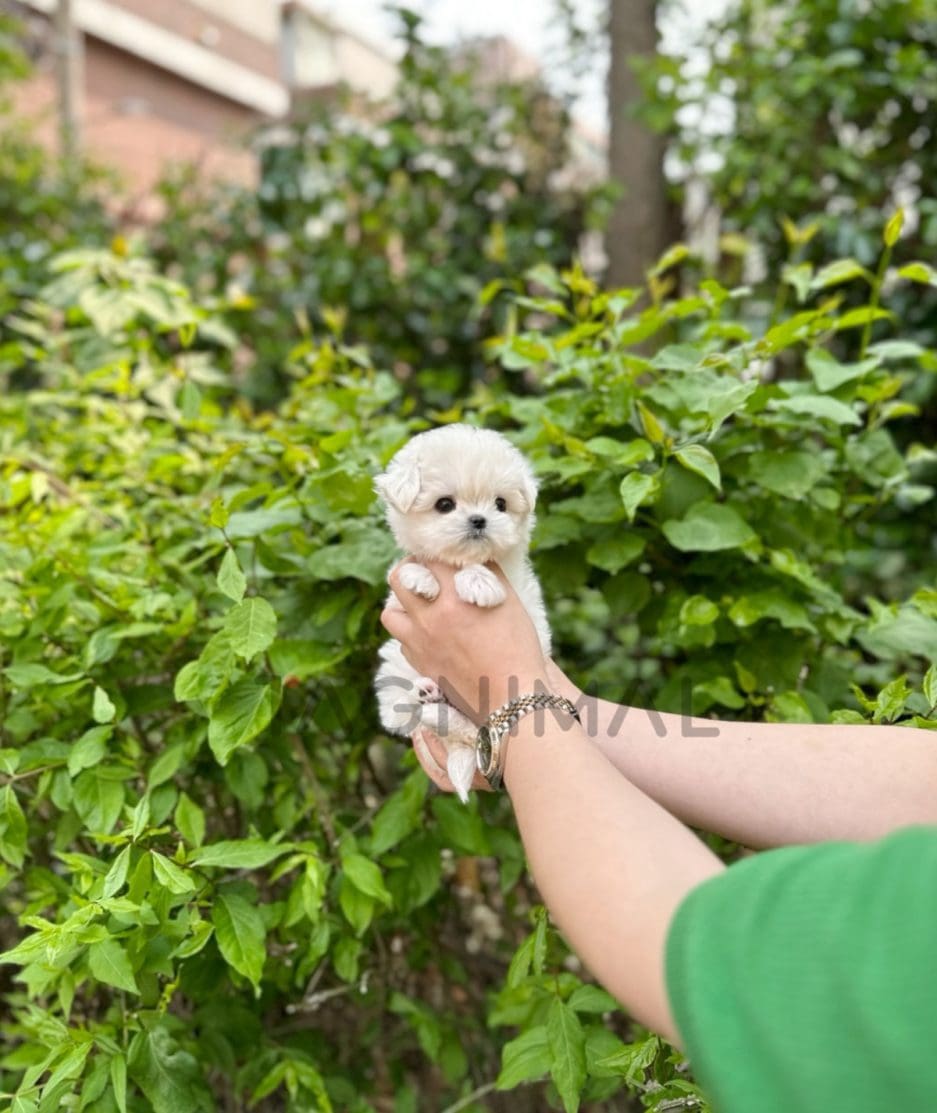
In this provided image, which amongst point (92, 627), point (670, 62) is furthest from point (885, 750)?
point (670, 62)

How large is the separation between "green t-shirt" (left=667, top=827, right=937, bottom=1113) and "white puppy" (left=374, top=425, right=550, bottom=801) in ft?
1.45

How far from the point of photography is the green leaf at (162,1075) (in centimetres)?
128

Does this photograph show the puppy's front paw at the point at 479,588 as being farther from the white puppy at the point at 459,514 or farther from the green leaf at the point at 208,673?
the green leaf at the point at 208,673

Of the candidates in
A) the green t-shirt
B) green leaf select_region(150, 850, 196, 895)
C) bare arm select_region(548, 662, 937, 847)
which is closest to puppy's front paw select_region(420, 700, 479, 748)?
bare arm select_region(548, 662, 937, 847)

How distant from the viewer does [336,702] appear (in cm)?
157

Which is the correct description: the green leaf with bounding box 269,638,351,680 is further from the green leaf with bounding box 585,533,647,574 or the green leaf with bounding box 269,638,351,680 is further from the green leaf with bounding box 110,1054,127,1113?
the green leaf with bounding box 110,1054,127,1113

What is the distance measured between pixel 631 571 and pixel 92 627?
2.80ft

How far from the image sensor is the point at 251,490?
144cm

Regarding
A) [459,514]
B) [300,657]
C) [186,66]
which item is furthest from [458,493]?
[186,66]

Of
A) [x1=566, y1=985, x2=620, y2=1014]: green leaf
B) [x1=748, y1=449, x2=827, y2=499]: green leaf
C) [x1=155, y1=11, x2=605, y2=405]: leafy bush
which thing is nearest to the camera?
[x1=566, y1=985, x2=620, y2=1014]: green leaf

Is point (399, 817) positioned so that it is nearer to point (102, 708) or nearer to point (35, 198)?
point (102, 708)

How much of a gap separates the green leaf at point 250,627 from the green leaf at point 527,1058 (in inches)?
24.5

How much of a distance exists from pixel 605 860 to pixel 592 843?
2 centimetres

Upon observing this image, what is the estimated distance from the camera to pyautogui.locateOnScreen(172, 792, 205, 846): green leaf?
130 centimetres
